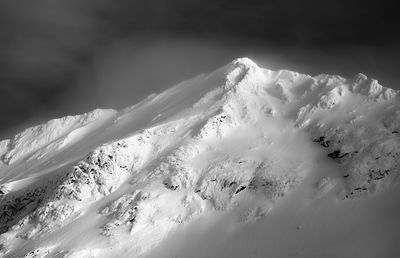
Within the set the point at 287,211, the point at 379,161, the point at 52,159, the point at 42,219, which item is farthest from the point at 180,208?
the point at 52,159

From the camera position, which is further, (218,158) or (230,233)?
(218,158)

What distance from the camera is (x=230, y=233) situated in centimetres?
11944

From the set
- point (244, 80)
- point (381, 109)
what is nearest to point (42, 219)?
point (244, 80)

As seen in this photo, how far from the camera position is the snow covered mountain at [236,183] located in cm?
11288

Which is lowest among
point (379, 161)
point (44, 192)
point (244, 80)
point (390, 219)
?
point (390, 219)

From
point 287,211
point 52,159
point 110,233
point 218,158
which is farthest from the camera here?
point 52,159

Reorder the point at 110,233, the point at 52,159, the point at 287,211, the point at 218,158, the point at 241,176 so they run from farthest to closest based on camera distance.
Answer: the point at 52,159, the point at 218,158, the point at 241,176, the point at 110,233, the point at 287,211

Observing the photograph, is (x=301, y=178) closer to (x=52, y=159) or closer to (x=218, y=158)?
(x=218, y=158)

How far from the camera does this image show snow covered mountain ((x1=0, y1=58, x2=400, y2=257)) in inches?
4444

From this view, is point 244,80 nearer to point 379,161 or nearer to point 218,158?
point 218,158

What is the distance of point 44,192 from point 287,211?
7174 cm

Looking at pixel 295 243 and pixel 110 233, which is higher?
pixel 110 233

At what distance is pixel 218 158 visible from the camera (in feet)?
480

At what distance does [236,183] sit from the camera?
13438cm
